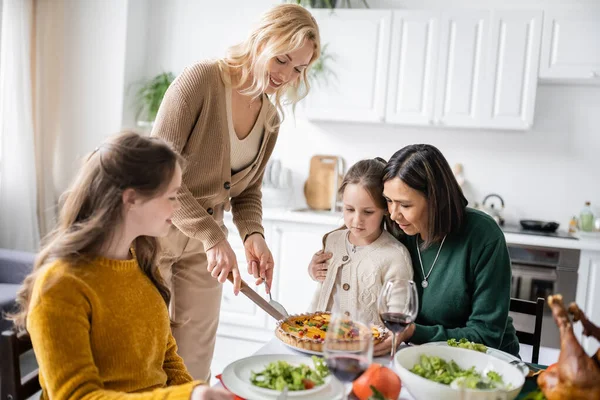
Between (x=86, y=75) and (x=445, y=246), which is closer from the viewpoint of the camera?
(x=445, y=246)

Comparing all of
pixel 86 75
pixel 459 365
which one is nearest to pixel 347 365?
pixel 459 365

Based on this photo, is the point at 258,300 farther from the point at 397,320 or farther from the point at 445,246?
the point at 445,246

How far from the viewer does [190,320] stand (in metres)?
1.78

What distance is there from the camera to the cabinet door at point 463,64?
3379 millimetres

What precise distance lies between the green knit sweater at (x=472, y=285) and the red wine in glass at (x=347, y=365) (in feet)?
1.99

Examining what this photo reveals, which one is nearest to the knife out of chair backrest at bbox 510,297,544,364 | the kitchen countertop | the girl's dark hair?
the girl's dark hair

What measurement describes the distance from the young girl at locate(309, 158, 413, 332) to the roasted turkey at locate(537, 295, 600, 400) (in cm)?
75

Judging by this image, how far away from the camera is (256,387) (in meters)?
1.02

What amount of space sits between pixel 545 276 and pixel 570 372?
243 cm

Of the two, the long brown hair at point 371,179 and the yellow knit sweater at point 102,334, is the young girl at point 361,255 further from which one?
the yellow knit sweater at point 102,334

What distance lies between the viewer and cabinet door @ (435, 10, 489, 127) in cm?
338

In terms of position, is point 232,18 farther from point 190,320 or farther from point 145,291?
point 145,291

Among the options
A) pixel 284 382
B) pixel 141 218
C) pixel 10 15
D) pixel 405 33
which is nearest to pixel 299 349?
pixel 284 382

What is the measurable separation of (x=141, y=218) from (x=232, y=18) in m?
3.17
